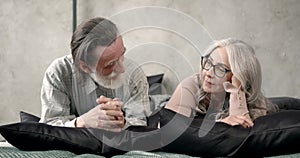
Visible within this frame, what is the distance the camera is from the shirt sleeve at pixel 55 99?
1.63 m

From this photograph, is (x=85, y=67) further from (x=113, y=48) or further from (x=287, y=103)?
(x=287, y=103)

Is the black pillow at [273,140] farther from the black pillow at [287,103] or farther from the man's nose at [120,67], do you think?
the black pillow at [287,103]

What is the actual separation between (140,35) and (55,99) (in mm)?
1275

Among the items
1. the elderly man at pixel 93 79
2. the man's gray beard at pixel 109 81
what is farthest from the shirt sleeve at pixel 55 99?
the man's gray beard at pixel 109 81

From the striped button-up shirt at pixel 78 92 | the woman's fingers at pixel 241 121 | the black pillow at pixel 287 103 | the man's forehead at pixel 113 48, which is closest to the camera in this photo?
the woman's fingers at pixel 241 121

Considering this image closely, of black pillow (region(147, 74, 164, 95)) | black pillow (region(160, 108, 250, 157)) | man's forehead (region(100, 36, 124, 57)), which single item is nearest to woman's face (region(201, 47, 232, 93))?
man's forehead (region(100, 36, 124, 57))

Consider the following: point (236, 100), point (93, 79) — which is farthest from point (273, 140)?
point (93, 79)

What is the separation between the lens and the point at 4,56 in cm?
308

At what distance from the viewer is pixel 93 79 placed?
1649mm

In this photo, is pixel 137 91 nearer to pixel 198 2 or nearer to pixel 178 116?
pixel 178 116

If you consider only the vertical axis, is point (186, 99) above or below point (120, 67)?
below

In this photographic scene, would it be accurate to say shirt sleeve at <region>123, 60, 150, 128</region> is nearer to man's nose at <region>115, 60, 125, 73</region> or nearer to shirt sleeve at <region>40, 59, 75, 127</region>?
man's nose at <region>115, 60, 125, 73</region>

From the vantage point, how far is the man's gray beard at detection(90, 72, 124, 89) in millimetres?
1611

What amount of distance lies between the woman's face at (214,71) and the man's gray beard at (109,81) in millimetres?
328
